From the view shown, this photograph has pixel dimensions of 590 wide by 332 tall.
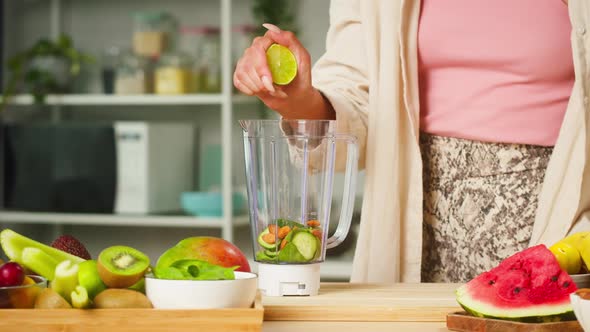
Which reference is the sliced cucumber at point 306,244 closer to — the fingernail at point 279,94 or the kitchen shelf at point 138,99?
the fingernail at point 279,94

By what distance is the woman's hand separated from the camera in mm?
1169

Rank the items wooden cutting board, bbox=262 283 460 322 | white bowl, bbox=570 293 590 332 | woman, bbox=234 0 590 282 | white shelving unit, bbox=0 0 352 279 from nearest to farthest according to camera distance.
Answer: white bowl, bbox=570 293 590 332
wooden cutting board, bbox=262 283 460 322
woman, bbox=234 0 590 282
white shelving unit, bbox=0 0 352 279

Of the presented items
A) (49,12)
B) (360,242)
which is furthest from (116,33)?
(360,242)

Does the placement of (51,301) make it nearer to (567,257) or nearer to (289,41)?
(289,41)

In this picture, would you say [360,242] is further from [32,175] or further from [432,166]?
[32,175]

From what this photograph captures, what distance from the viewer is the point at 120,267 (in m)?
0.92

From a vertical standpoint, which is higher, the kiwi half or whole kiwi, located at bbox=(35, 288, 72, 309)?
the kiwi half

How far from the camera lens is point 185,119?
3.71 m

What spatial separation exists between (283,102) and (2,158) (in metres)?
2.66

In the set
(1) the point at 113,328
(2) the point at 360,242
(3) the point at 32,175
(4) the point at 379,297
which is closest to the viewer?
(1) the point at 113,328

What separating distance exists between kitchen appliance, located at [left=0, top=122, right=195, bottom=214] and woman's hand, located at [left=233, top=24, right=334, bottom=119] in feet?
6.89

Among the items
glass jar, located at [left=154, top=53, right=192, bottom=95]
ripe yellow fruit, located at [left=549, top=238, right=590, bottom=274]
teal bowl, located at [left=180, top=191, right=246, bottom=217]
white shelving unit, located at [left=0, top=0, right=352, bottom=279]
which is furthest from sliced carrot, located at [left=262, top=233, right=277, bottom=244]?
glass jar, located at [left=154, top=53, right=192, bottom=95]

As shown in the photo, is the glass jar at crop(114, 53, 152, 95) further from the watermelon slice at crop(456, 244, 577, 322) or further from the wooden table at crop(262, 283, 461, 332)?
the watermelon slice at crop(456, 244, 577, 322)

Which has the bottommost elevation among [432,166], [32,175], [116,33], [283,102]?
[32,175]
